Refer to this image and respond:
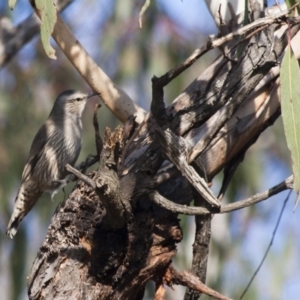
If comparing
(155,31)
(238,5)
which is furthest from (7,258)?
(238,5)

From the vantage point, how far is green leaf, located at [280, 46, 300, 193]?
1638 mm

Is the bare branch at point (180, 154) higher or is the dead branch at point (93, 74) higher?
the dead branch at point (93, 74)

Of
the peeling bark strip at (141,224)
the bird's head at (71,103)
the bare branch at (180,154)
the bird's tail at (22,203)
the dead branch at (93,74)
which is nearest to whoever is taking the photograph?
the bare branch at (180,154)

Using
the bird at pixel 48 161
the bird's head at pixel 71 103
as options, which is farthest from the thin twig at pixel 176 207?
the bird's head at pixel 71 103

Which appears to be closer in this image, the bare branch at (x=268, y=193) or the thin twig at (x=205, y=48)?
the thin twig at (x=205, y=48)

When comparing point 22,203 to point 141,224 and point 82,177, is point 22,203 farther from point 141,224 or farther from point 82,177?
point 82,177

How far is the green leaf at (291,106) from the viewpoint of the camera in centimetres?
164

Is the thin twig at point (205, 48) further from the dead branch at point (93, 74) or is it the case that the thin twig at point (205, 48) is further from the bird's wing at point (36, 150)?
the bird's wing at point (36, 150)

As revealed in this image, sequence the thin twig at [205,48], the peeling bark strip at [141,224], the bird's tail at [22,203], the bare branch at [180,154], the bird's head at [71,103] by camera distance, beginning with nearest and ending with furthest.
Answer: the thin twig at [205,48], the bare branch at [180,154], the peeling bark strip at [141,224], the bird's tail at [22,203], the bird's head at [71,103]

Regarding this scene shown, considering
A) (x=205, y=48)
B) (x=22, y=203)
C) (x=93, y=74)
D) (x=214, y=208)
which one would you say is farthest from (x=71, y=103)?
(x=205, y=48)

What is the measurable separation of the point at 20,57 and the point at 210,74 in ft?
8.58

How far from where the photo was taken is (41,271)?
2.01m

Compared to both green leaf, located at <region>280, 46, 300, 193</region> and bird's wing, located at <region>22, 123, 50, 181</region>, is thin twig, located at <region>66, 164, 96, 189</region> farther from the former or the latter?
bird's wing, located at <region>22, 123, 50, 181</region>

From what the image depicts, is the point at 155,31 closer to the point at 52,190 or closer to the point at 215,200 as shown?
the point at 52,190
